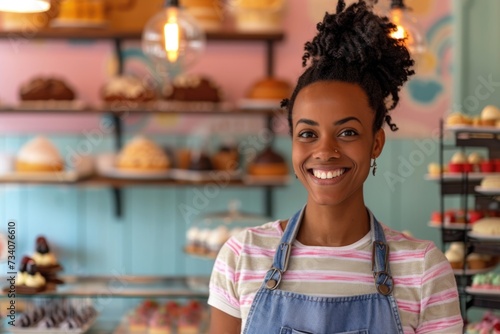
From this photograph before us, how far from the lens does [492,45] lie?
11.6ft

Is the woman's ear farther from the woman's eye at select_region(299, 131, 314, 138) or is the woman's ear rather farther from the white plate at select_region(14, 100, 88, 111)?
the white plate at select_region(14, 100, 88, 111)

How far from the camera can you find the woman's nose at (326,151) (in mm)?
1404

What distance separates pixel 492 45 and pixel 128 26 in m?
1.75

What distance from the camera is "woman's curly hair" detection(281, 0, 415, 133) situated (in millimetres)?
1451

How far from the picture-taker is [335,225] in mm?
1478

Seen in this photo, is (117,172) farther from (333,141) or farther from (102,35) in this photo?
(333,141)

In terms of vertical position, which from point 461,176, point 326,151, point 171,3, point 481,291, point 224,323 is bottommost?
point 481,291

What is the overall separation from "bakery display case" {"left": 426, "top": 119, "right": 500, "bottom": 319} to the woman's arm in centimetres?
114

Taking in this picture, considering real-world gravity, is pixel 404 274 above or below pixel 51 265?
above

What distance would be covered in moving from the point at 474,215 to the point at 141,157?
1683 millimetres

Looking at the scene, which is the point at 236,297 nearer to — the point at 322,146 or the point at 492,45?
the point at 322,146

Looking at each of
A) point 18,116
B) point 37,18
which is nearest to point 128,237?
point 18,116

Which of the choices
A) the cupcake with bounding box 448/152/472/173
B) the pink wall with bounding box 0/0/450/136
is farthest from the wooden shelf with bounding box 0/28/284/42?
the cupcake with bounding box 448/152/472/173

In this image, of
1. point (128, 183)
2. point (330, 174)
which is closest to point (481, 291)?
point (330, 174)
